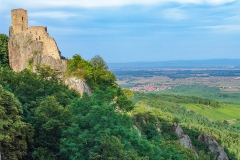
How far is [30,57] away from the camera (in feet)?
154

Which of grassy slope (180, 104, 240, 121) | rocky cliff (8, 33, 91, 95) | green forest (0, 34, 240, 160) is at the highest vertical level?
rocky cliff (8, 33, 91, 95)

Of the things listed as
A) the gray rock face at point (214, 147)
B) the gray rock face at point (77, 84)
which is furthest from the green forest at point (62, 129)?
the gray rock face at point (214, 147)

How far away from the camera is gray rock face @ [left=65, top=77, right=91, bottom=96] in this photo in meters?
41.8

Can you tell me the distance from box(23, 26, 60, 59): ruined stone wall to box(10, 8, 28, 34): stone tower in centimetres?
141

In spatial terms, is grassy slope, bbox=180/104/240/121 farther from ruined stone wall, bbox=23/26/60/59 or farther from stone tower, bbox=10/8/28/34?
stone tower, bbox=10/8/28/34

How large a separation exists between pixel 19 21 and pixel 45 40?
4.83m

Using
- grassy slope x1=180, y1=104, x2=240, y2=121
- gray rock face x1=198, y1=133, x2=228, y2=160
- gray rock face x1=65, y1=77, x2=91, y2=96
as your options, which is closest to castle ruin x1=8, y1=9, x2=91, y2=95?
gray rock face x1=65, y1=77, x2=91, y2=96

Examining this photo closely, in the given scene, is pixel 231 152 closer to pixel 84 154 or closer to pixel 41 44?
pixel 41 44

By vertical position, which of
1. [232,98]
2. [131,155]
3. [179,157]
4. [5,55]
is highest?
[5,55]

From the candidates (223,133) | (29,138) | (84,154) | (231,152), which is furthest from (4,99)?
(223,133)

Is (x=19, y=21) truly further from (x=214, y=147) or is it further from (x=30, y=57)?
(x=214, y=147)

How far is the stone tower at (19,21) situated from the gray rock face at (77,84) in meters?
11.1

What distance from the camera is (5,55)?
51.2 m

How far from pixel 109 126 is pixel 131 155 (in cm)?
387
